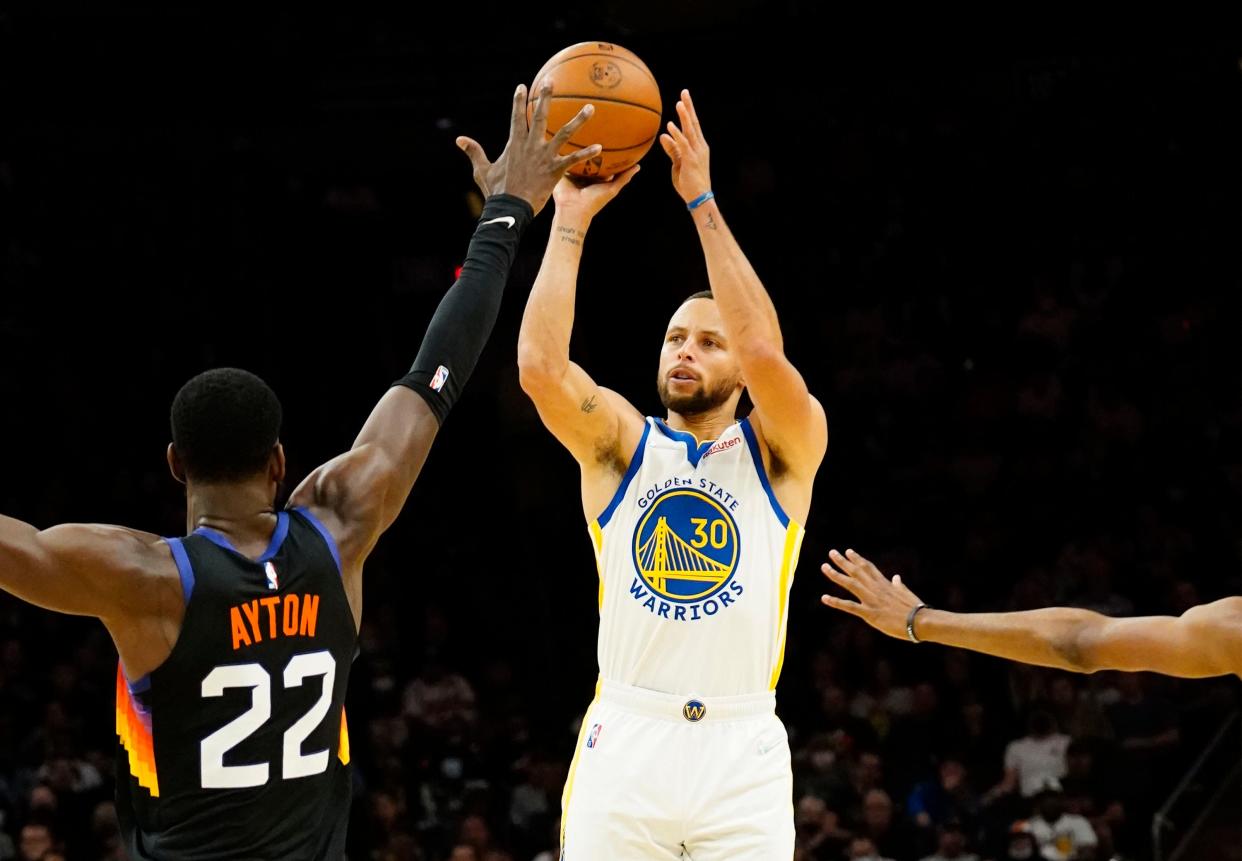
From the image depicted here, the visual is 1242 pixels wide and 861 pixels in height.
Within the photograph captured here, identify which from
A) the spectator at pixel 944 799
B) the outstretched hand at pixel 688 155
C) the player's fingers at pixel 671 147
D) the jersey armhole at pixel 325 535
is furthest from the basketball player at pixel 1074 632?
the spectator at pixel 944 799

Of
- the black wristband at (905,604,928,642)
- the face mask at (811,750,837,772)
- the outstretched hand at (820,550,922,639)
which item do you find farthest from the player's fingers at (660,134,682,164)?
the face mask at (811,750,837,772)

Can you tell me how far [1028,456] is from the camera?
14039mm

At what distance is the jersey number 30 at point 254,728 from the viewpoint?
318cm

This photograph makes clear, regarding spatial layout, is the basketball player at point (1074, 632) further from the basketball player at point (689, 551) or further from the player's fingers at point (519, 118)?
the player's fingers at point (519, 118)

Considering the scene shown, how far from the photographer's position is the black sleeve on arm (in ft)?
12.4

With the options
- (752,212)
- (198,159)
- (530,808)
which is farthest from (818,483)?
(198,159)

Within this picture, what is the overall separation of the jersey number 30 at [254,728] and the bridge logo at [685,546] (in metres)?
2.07

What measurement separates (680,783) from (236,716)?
6.78 ft

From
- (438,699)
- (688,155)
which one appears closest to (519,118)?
(688,155)

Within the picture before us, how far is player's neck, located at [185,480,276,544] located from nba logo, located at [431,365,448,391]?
574 mm

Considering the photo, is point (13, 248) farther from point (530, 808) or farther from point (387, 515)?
point (387, 515)

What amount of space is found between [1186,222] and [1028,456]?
3.22m

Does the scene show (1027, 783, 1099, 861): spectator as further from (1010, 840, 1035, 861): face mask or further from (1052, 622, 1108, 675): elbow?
(1052, 622, 1108, 675): elbow

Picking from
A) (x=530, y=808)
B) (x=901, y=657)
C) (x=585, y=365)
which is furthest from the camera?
(x=585, y=365)
